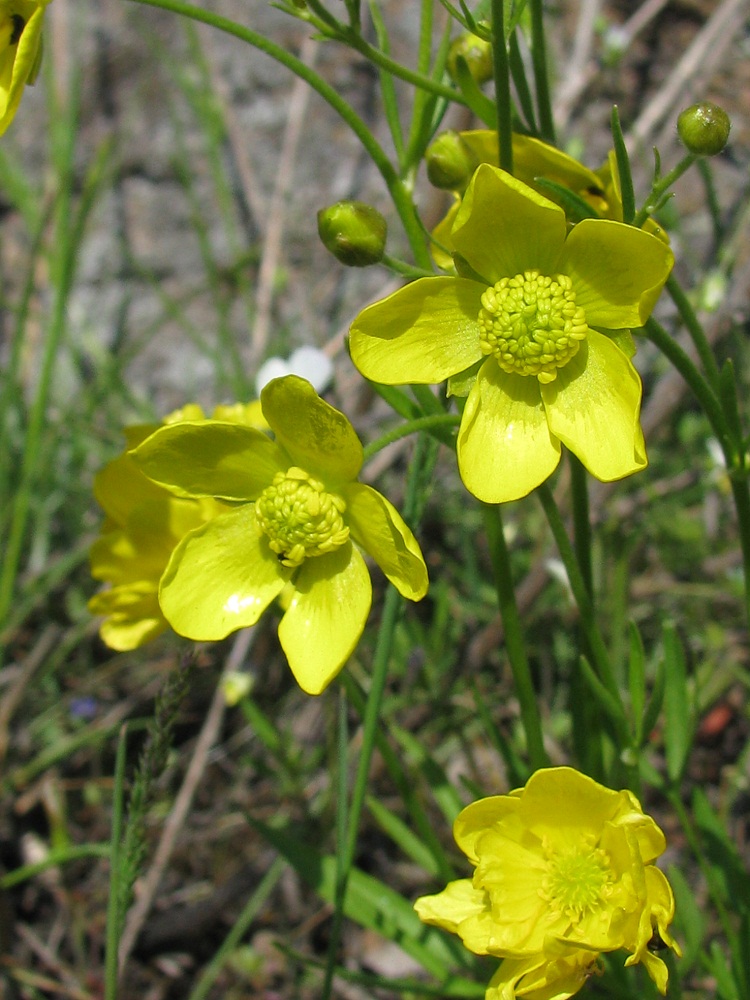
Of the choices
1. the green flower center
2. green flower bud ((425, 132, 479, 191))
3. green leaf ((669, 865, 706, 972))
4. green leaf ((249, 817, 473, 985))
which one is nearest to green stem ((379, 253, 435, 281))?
green flower bud ((425, 132, 479, 191))

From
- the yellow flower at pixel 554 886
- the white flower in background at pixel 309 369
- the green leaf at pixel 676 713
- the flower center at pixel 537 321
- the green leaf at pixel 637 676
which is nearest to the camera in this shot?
the yellow flower at pixel 554 886

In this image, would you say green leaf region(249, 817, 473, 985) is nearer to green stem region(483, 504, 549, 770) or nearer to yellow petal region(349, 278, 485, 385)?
green stem region(483, 504, 549, 770)

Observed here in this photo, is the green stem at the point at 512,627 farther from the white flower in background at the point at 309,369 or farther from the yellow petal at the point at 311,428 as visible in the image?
the white flower in background at the point at 309,369

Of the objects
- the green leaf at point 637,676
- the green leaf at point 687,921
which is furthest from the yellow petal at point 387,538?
the green leaf at point 687,921

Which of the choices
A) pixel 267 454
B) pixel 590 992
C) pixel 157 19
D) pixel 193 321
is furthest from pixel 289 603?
pixel 157 19

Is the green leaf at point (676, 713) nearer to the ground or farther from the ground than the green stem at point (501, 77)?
nearer to the ground

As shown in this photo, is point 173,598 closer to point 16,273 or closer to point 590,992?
point 590,992

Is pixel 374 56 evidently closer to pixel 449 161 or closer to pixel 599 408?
pixel 449 161
